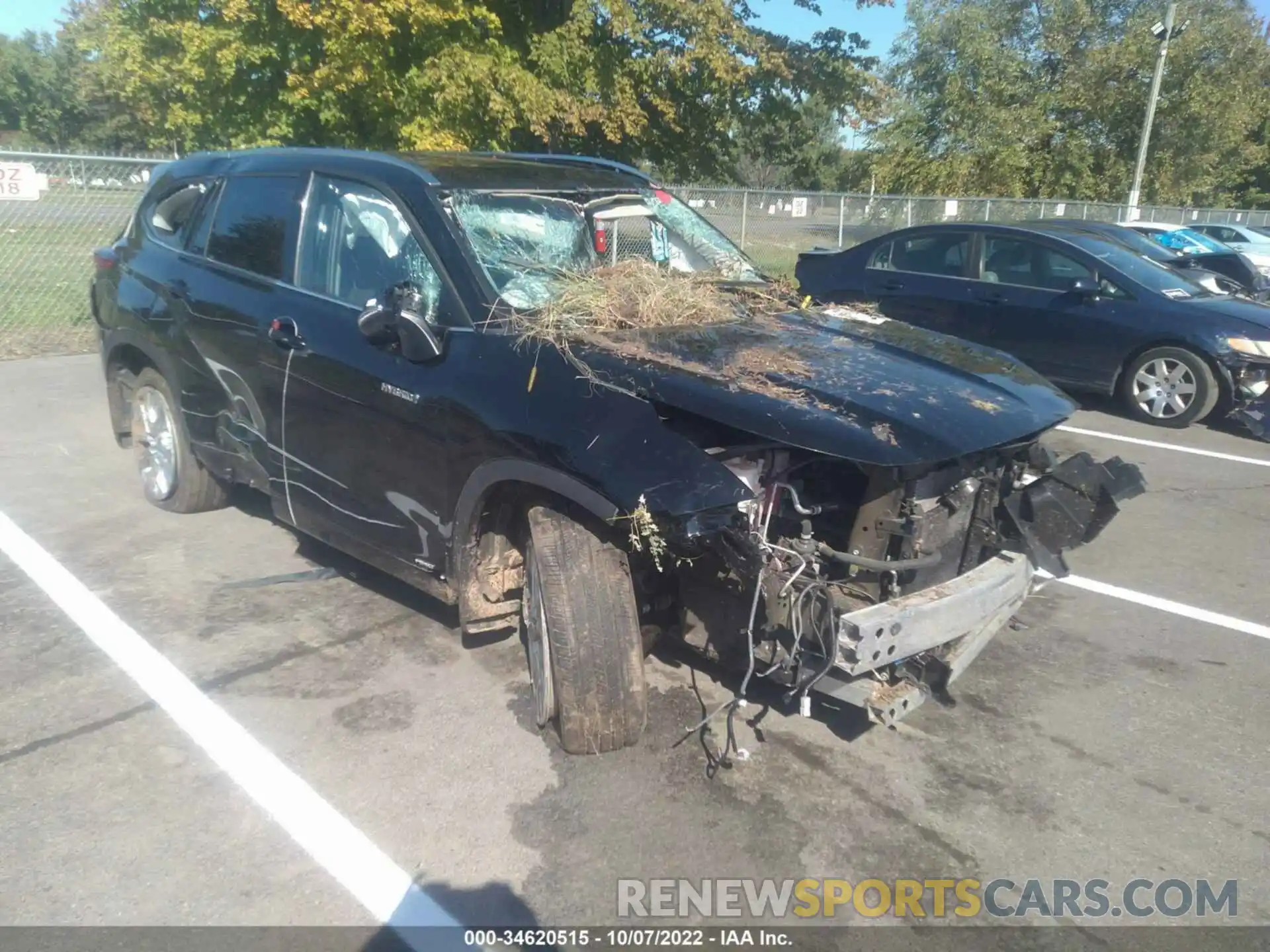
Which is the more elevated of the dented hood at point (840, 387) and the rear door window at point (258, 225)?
the rear door window at point (258, 225)

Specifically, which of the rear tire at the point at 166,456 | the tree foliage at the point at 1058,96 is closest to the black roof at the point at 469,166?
the rear tire at the point at 166,456

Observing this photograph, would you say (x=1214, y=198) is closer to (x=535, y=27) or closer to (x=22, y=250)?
(x=535, y=27)

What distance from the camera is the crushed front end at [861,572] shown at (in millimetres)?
3086

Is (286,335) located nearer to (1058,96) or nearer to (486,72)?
(486,72)

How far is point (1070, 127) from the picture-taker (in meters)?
30.7

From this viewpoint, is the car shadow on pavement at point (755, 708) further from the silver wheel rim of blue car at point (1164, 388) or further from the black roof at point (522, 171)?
the silver wheel rim of blue car at point (1164, 388)

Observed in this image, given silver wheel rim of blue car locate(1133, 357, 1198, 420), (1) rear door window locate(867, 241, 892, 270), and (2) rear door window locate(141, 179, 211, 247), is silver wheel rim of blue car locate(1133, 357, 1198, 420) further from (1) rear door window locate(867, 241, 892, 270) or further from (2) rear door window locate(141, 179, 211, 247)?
(2) rear door window locate(141, 179, 211, 247)

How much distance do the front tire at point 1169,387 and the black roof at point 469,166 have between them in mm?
5831

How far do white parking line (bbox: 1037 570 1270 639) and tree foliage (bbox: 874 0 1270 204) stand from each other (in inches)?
1067

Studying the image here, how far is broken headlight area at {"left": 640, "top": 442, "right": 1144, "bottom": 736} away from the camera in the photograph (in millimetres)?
3084

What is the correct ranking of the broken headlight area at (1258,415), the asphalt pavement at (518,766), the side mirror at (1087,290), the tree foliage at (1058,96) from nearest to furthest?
the asphalt pavement at (518,766), the broken headlight area at (1258,415), the side mirror at (1087,290), the tree foliage at (1058,96)

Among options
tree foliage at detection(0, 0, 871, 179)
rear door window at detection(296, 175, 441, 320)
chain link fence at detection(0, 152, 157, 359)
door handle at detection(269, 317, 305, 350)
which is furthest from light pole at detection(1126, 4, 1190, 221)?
door handle at detection(269, 317, 305, 350)

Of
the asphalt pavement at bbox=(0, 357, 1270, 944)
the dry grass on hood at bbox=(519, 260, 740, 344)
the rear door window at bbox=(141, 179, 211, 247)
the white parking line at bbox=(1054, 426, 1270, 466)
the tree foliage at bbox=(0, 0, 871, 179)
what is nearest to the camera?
the asphalt pavement at bbox=(0, 357, 1270, 944)

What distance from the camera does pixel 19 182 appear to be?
32.7 ft
